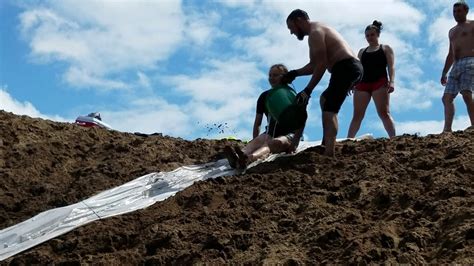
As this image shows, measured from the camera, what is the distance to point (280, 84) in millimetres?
8867

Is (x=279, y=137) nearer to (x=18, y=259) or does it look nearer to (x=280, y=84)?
(x=280, y=84)

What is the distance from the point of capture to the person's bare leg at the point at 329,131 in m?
8.08

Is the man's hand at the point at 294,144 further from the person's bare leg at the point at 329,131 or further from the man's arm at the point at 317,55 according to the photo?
the man's arm at the point at 317,55

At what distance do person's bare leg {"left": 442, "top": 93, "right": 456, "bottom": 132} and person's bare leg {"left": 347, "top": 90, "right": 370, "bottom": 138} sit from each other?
94 cm

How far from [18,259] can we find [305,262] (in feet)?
8.91

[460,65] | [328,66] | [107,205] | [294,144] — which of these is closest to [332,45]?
Result: [328,66]

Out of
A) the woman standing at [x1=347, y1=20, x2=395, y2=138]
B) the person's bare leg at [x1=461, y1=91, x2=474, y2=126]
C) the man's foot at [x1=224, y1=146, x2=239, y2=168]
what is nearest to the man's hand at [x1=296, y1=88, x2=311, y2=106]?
the man's foot at [x1=224, y1=146, x2=239, y2=168]

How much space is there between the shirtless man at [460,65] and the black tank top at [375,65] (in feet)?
2.54

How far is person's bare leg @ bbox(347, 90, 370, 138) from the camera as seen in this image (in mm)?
9805

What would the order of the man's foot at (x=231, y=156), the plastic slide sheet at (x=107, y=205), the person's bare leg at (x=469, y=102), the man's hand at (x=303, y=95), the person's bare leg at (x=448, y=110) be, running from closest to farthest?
1. the plastic slide sheet at (x=107, y=205)
2. the man's hand at (x=303, y=95)
3. the man's foot at (x=231, y=156)
4. the person's bare leg at (x=469, y=102)
5. the person's bare leg at (x=448, y=110)

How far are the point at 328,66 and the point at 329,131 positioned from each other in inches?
28.3

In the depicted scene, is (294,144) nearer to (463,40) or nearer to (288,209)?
(288,209)

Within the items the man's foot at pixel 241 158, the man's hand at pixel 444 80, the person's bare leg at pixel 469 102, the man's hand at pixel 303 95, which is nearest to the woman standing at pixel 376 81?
the man's hand at pixel 444 80

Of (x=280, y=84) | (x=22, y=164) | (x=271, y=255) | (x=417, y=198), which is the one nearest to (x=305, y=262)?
(x=271, y=255)
